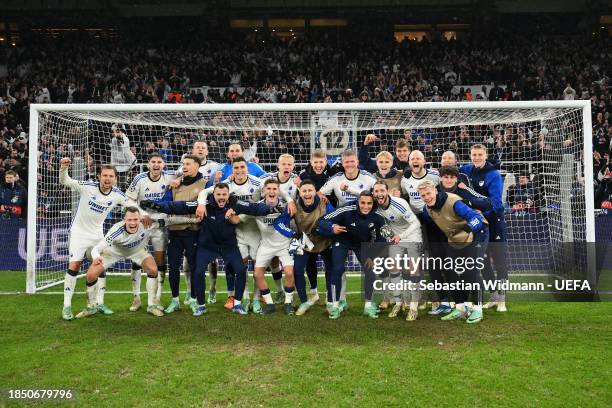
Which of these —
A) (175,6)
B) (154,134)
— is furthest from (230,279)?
(175,6)

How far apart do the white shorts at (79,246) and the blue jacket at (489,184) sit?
4553 millimetres

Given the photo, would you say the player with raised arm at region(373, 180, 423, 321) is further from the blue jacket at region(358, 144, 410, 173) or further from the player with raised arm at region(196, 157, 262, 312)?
the player with raised arm at region(196, 157, 262, 312)

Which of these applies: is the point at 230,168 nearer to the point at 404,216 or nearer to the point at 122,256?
the point at 122,256

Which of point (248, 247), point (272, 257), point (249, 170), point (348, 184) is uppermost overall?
point (249, 170)

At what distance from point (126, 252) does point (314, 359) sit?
115 inches

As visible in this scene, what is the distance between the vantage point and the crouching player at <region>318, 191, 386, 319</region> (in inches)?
254

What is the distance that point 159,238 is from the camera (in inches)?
284

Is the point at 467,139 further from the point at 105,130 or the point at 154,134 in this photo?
the point at 105,130

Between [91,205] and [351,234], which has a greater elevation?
[91,205]

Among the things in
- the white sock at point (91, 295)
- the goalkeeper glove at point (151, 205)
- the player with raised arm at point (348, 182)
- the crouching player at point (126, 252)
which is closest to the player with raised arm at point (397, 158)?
the player with raised arm at point (348, 182)

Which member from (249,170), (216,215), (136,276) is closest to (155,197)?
(136,276)

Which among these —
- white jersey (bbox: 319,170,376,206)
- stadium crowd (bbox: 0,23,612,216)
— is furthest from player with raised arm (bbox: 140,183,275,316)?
stadium crowd (bbox: 0,23,612,216)

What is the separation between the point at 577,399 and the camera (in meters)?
4.11

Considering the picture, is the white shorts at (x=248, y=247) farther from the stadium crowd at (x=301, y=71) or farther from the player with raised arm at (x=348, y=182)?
the stadium crowd at (x=301, y=71)
